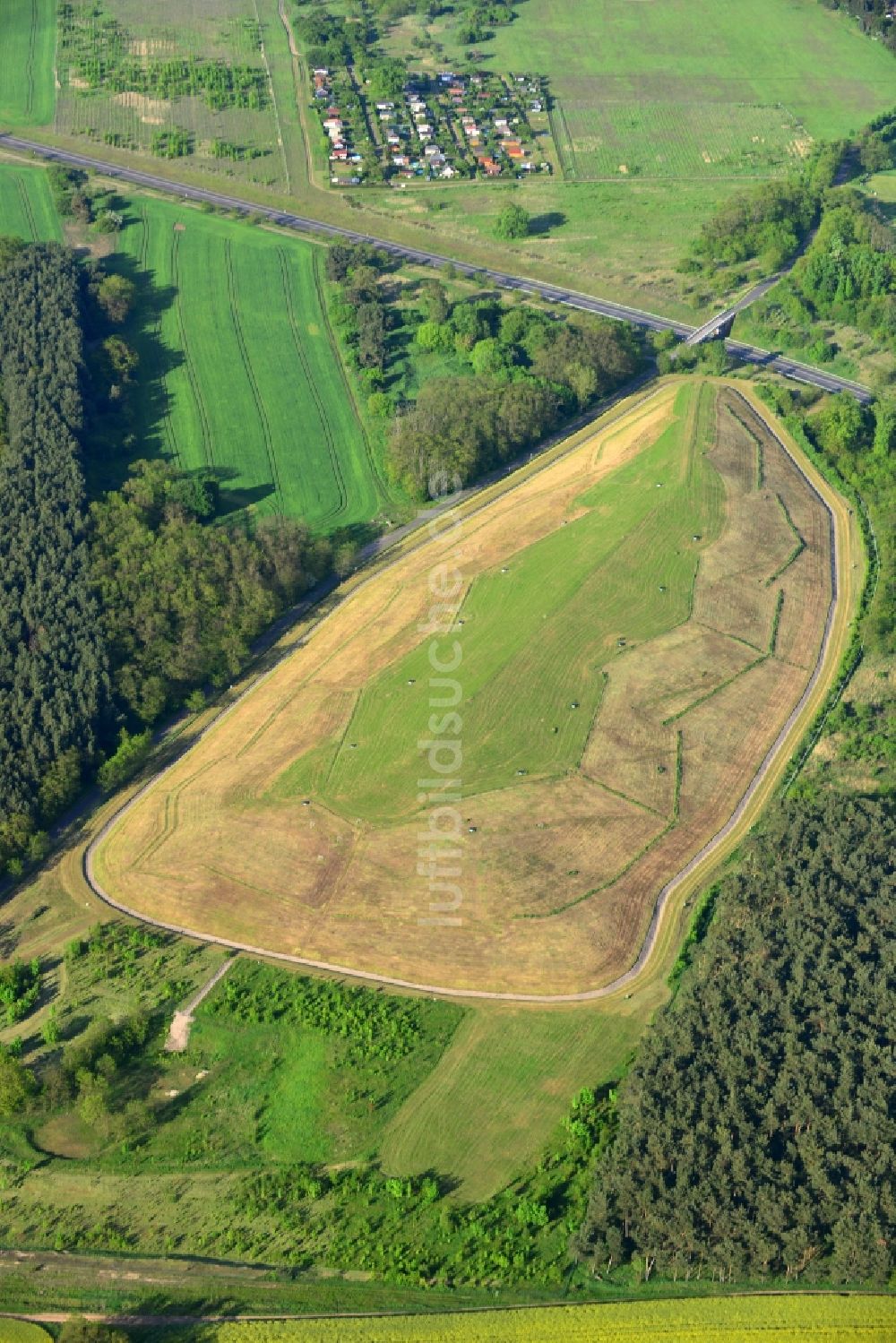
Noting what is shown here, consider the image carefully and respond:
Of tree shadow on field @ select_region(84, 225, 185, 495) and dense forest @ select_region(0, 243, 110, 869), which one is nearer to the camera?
dense forest @ select_region(0, 243, 110, 869)

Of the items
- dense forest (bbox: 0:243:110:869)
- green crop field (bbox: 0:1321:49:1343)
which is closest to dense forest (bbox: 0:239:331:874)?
dense forest (bbox: 0:243:110:869)

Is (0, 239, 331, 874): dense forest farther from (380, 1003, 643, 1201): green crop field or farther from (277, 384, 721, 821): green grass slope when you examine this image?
(380, 1003, 643, 1201): green crop field

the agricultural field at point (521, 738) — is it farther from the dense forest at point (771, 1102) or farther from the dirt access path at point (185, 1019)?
the dense forest at point (771, 1102)

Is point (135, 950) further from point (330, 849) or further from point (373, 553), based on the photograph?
point (373, 553)

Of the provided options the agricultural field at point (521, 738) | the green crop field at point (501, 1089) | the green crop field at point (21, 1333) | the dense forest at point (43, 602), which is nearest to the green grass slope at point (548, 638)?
the agricultural field at point (521, 738)

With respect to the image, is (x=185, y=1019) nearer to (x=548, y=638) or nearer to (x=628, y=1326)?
(x=628, y=1326)

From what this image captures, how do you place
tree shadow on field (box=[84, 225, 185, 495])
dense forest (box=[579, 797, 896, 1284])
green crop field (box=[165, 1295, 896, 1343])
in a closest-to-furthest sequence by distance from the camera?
green crop field (box=[165, 1295, 896, 1343])
dense forest (box=[579, 797, 896, 1284])
tree shadow on field (box=[84, 225, 185, 495])
